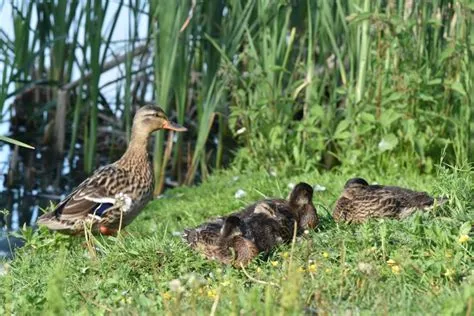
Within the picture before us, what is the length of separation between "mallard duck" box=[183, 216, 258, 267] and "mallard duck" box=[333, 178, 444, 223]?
98 centimetres

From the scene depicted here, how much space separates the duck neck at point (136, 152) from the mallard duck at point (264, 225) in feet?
4.41

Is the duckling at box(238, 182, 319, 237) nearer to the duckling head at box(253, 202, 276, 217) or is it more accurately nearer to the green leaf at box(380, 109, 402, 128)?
the duckling head at box(253, 202, 276, 217)

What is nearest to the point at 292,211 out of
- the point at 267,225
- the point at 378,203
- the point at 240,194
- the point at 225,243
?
the point at 267,225

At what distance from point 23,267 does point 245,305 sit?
263 centimetres

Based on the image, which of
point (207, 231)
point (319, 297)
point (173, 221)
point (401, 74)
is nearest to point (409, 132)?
point (401, 74)

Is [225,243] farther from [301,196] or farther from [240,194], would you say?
[240,194]

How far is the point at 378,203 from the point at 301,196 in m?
0.51

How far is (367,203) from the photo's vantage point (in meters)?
8.21

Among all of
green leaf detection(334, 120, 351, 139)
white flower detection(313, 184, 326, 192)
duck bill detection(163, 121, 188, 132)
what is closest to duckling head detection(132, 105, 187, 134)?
duck bill detection(163, 121, 188, 132)

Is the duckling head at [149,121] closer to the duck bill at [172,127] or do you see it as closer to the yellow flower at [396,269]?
the duck bill at [172,127]

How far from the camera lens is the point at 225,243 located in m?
7.29

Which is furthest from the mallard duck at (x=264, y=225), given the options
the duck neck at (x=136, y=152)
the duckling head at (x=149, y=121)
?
the duckling head at (x=149, y=121)

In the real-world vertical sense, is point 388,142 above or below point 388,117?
below

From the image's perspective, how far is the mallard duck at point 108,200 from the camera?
8648 millimetres
